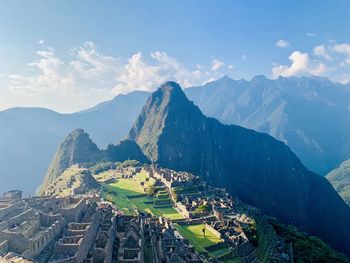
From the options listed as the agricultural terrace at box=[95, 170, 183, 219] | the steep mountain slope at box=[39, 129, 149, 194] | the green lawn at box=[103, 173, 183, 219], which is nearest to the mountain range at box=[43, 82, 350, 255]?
the steep mountain slope at box=[39, 129, 149, 194]

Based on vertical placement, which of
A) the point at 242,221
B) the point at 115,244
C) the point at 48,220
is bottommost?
the point at 242,221

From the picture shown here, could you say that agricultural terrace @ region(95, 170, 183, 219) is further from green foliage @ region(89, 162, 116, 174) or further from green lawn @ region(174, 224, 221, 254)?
green foliage @ region(89, 162, 116, 174)

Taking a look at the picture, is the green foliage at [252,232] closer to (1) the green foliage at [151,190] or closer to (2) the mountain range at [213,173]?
(1) the green foliage at [151,190]

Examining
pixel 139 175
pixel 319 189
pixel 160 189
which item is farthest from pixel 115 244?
pixel 319 189

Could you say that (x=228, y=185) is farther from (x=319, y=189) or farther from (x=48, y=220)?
(x=48, y=220)

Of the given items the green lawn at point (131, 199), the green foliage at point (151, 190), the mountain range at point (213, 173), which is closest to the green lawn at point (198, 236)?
the green lawn at point (131, 199)
